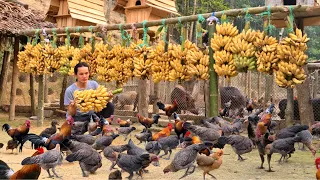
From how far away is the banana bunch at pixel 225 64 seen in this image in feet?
27.8

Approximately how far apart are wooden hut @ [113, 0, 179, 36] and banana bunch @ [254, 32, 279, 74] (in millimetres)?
4241

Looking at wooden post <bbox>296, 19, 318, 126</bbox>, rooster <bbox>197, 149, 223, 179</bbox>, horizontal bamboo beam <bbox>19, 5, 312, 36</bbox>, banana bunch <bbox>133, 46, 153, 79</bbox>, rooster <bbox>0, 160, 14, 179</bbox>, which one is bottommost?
rooster <bbox>197, 149, 223, 179</bbox>

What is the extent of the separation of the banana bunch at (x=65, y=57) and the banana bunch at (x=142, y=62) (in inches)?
89.0

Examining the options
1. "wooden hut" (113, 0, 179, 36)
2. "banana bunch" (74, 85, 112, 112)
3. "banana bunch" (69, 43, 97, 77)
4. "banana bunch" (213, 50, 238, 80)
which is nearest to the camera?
"banana bunch" (74, 85, 112, 112)

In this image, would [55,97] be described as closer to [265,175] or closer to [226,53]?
[226,53]

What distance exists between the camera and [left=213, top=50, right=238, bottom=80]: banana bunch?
8487 mm

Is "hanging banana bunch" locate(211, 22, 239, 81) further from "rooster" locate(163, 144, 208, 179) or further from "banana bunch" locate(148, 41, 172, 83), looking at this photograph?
"rooster" locate(163, 144, 208, 179)

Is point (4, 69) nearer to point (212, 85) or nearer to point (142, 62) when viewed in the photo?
point (142, 62)

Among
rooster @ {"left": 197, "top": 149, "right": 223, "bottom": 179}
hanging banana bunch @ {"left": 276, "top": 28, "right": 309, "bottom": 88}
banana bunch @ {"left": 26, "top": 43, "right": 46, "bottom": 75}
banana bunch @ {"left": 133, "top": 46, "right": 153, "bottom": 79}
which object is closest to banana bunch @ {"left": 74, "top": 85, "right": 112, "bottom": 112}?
rooster @ {"left": 197, "top": 149, "right": 223, "bottom": 179}

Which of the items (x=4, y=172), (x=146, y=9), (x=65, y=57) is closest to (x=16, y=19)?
(x=65, y=57)

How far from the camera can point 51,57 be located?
38.7ft

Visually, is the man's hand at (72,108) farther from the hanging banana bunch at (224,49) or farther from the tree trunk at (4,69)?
the tree trunk at (4,69)

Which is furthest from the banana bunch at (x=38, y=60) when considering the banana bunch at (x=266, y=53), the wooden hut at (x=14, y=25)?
the banana bunch at (x=266, y=53)

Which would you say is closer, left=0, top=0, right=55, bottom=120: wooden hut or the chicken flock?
the chicken flock
